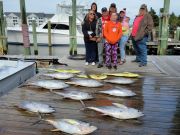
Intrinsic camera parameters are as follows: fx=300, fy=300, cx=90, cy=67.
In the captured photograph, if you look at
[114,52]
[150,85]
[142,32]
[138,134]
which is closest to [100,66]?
[114,52]

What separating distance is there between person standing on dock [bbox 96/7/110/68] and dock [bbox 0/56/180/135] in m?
1.61

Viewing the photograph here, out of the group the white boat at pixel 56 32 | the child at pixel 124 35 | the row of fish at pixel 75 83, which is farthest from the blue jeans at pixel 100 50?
the white boat at pixel 56 32

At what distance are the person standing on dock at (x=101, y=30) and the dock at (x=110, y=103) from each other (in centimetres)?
161

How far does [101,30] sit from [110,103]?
318 centimetres

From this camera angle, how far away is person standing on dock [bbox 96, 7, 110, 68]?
7582mm

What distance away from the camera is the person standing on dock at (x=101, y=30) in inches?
299

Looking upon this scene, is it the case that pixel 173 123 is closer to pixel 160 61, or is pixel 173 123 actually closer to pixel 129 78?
pixel 129 78

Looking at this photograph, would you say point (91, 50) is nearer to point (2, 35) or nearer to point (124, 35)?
point (124, 35)

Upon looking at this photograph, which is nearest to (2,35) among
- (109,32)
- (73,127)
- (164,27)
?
(164,27)

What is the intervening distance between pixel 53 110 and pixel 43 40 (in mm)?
16852

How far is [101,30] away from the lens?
7.61 meters

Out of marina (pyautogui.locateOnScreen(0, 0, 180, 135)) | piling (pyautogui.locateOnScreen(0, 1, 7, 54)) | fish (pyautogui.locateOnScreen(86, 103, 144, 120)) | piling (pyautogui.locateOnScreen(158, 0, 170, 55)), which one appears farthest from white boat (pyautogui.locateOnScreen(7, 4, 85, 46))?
fish (pyautogui.locateOnScreen(86, 103, 144, 120))

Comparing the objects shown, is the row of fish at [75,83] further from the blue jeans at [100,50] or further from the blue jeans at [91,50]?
the blue jeans at [91,50]

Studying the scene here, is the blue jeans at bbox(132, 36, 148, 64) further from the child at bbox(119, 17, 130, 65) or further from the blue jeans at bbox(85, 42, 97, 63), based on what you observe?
the blue jeans at bbox(85, 42, 97, 63)
